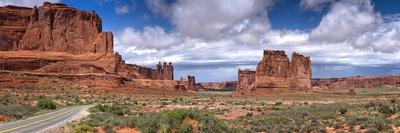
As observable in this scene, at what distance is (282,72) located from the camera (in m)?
116

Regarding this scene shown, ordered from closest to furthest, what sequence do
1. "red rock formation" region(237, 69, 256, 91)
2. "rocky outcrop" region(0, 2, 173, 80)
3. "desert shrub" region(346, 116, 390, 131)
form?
"desert shrub" region(346, 116, 390, 131) < "rocky outcrop" region(0, 2, 173, 80) < "red rock formation" region(237, 69, 256, 91)

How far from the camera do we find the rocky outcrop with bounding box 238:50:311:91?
374ft

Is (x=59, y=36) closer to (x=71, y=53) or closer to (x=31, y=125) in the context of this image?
(x=71, y=53)

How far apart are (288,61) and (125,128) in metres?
98.1

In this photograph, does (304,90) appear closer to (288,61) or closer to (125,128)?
(288,61)

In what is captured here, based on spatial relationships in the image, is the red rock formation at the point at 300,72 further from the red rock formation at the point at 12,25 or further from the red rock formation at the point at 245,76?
the red rock formation at the point at 12,25

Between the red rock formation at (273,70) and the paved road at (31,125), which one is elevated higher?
the red rock formation at (273,70)

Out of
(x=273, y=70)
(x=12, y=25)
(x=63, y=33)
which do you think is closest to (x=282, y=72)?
(x=273, y=70)

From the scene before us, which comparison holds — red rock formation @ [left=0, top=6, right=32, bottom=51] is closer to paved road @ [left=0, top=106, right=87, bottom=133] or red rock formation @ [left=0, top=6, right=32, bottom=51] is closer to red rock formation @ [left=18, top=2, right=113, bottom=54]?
red rock formation @ [left=18, top=2, right=113, bottom=54]

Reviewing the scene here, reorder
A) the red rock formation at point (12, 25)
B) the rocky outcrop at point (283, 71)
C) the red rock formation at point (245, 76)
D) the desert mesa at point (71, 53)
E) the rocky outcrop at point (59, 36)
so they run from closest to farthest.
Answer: the desert mesa at point (71, 53) → the rocky outcrop at point (59, 36) → the red rock formation at point (12, 25) → the rocky outcrop at point (283, 71) → the red rock formation at point (245, 76)

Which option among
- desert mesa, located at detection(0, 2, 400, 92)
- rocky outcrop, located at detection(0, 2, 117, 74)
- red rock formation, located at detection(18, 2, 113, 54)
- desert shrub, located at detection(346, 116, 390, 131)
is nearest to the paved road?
desert shrub, located at detection(346, 116, 390, 131)

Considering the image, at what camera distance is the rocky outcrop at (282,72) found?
11400cm

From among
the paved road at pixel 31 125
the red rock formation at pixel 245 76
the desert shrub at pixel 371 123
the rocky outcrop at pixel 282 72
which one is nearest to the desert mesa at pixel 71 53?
the rocky outcrop at pixel 282 72

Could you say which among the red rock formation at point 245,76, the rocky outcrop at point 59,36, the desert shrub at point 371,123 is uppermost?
the rocky outcrop at point 59,36
